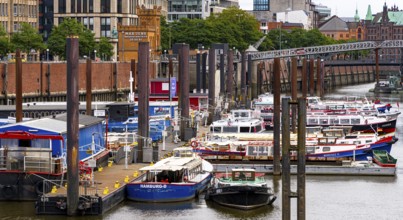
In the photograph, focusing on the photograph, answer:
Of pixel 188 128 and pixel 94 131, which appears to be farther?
pixel 188 128

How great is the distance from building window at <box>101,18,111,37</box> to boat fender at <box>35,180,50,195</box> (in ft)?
388

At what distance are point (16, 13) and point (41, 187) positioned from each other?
102156 millimetres

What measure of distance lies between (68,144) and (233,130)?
115ft

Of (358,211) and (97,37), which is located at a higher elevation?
(97,37)

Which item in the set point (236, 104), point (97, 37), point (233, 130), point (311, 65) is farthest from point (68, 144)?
point (97, 37)

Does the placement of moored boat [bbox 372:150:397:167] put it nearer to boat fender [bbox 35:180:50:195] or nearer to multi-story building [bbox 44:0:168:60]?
boat fender [bbox 35:180:50:195]

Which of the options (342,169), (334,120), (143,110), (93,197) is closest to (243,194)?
(93,197)

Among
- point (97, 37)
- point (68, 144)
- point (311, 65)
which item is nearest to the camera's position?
point (68, 144)

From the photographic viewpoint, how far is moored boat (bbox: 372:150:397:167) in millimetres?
72262

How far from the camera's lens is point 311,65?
137 metres

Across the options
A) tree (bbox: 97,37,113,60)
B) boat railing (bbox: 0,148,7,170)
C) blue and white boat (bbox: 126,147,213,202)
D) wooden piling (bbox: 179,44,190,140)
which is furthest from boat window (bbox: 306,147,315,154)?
tree (bbox: 97,37,113,60)

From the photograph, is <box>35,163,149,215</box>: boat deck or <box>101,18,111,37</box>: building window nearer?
<box>35,163,149,215</box>: boat deck

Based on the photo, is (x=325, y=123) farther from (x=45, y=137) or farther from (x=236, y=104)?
(x=45, y=137)

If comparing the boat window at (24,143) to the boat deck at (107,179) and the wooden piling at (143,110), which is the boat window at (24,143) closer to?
the boat deck at (107,179)
